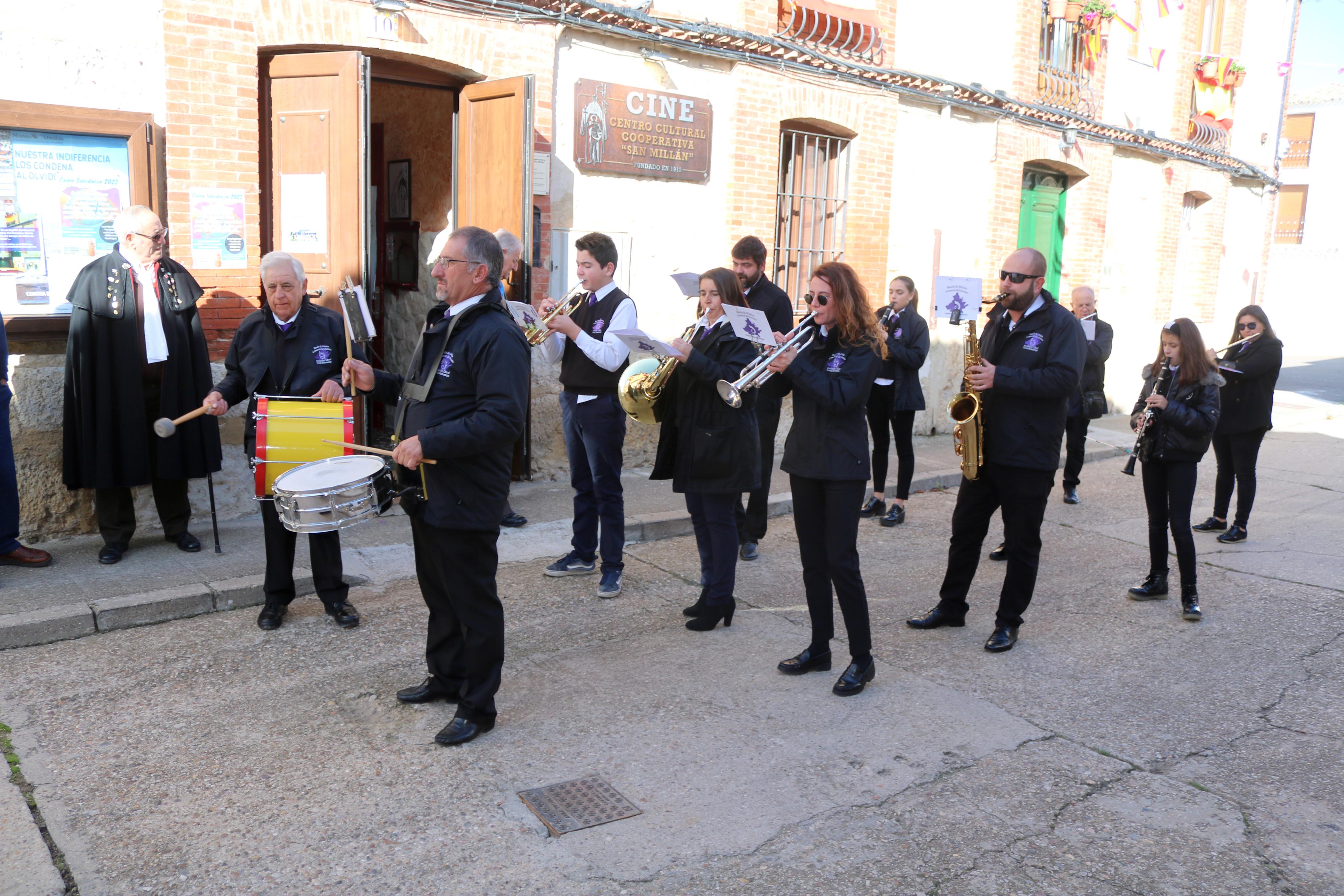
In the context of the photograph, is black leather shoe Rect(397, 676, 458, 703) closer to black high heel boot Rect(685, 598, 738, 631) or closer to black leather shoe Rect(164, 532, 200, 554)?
black high heel boot Rect(685, 598, 738, 631)

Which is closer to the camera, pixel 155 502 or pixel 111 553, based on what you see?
pixel 111 553

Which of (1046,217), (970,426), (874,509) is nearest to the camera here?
(970,426)

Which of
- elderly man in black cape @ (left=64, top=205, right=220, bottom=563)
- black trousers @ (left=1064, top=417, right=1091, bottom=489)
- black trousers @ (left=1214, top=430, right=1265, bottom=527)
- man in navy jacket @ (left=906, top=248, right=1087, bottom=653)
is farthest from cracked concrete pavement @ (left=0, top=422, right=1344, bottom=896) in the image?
black trousers @ (left=1064, top=417, right=1091, bottom=489)

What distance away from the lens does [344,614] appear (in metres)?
5.32

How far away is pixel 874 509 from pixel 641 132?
371 cm

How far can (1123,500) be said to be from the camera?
9.20 metres

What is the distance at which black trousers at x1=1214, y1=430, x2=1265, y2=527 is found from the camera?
7.73 m

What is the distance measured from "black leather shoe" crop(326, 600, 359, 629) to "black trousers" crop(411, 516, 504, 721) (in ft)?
4.17

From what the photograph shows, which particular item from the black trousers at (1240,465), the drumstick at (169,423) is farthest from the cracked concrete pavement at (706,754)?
the black trousers at (1240,465)

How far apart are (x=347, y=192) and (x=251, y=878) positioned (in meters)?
4.77

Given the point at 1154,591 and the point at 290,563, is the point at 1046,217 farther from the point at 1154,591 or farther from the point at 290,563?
the point at 290,563

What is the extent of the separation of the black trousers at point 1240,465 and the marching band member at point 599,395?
15.4 feet

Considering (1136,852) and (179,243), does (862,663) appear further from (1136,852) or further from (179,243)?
(179,243)

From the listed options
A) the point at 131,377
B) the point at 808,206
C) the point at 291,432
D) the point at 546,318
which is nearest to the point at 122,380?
the point at 131,377
